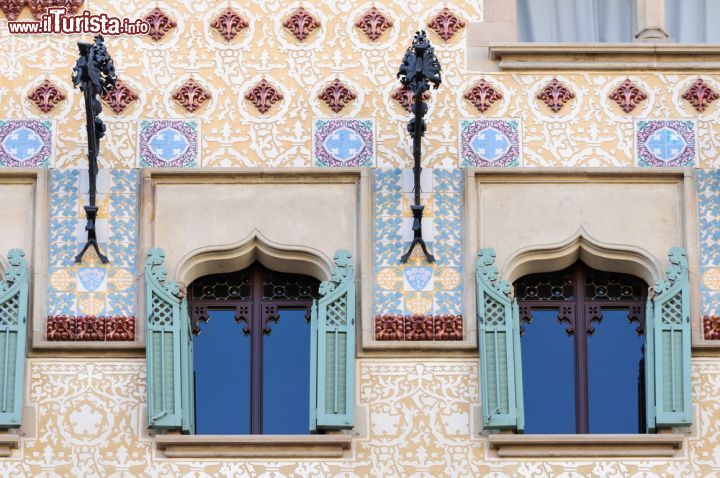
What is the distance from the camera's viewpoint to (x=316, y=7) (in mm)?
21688

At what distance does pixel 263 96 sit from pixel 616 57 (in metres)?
2.65

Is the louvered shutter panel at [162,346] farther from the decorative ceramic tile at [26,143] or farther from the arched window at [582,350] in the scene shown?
the arched window at [582,350]

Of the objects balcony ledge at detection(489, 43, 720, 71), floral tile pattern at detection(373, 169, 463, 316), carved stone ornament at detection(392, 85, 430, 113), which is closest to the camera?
floral tile pattern at detection(373, 169, 463, 316)

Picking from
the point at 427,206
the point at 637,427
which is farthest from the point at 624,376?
the point at 427,206

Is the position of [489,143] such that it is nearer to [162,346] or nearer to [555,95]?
[555,95]

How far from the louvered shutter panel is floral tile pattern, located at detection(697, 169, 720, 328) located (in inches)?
150

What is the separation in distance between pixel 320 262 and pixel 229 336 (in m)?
0.85

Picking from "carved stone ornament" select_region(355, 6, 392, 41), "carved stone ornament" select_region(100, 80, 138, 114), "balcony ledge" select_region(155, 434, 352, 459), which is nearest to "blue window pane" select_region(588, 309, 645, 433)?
"balcony ledge" select_region(155, 434, 352, 459)

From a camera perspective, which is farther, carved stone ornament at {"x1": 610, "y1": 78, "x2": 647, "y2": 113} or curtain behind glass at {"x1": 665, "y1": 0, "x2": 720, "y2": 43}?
curtain behind glass at {"x1": 665, "y1": 0, "x2": 720, "y2": 43}

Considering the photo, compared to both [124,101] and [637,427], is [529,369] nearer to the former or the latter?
[637,427]

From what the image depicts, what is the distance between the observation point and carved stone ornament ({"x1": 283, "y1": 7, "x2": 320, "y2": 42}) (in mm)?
21578

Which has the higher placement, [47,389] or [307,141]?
[307,141]

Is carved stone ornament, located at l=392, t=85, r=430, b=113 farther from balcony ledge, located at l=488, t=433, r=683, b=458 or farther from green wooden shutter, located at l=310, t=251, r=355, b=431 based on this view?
balcony ledge, located at l=488, t=433, r=683, b=458

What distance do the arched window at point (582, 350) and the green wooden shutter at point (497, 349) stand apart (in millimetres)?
398
